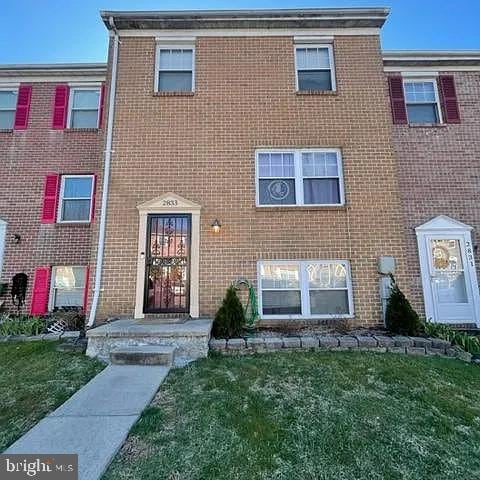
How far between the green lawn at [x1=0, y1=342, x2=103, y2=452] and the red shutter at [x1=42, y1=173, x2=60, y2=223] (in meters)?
3.95

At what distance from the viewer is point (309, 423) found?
3098 mm

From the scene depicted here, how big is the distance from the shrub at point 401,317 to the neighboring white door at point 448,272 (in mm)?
2011

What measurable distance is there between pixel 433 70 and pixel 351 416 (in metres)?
9.66

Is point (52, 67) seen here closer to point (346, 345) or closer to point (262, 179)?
point (262, 179)

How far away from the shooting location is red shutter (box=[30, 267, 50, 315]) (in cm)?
800

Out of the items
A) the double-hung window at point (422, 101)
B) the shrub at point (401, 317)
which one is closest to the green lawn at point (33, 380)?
the shrub at point (401, 317)

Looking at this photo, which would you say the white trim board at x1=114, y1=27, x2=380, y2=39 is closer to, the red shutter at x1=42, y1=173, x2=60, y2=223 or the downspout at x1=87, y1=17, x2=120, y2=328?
the downspout at x1=87, y1=17, x2=120, y2=328

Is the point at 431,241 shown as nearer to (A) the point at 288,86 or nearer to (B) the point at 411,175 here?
(B) the point at 411,175

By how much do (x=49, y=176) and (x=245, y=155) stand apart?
5.87 meters

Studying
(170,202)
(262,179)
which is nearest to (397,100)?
(262,179)

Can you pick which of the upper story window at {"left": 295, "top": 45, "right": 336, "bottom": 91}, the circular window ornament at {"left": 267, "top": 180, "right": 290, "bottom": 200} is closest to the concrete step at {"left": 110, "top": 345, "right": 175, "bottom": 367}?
the circular window ornament at {"left": 267, "top": 180, "right": 290, "bottom": 200}

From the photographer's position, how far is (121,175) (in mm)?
7035

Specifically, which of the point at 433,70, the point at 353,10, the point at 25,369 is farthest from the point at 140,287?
the point at 433,70

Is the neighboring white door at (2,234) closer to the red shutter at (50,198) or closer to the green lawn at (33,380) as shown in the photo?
the red shutter at (50,198)
